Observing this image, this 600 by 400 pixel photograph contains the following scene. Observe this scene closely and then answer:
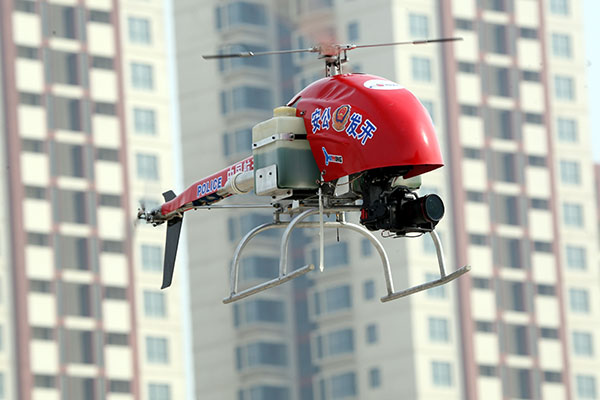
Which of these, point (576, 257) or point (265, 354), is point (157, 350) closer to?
point (265, 354)

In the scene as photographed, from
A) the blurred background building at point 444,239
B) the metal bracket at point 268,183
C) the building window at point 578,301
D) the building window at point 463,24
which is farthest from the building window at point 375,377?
the metal bracket at point 268,183

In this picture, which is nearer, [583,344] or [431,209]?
[431,209]

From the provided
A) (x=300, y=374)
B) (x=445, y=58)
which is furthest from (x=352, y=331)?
(x=445, y=58)

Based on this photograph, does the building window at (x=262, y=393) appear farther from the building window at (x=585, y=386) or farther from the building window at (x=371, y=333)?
the building window at (x=585, y=386)

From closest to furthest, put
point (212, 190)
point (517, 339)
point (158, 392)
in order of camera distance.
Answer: point (212, 190) < point (158, 392) < point (517, 339)

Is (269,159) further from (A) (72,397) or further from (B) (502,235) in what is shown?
(B) (502,235)

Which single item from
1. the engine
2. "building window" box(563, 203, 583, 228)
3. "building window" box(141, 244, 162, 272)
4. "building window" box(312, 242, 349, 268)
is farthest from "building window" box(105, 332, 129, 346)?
the engine

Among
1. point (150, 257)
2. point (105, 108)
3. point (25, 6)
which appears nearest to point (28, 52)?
point (25, 6)
